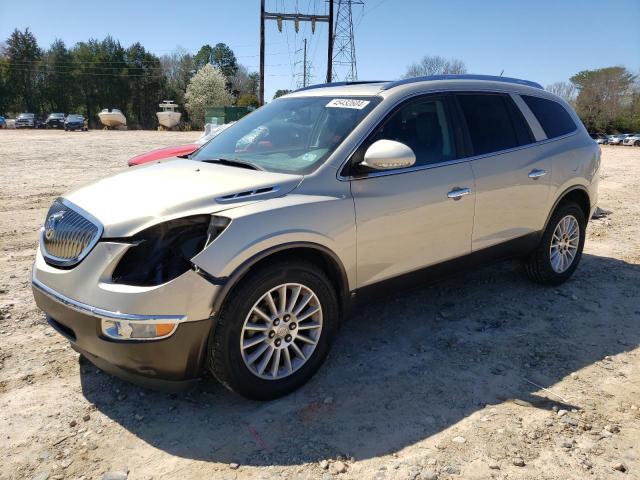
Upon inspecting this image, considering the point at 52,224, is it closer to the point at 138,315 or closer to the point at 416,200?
the point at 138,315

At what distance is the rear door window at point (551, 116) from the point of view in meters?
4.79

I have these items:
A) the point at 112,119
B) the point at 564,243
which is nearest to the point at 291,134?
the point at 564,243

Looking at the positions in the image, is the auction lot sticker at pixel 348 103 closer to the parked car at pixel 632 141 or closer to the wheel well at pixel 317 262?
the wheel well at pixel 317 262

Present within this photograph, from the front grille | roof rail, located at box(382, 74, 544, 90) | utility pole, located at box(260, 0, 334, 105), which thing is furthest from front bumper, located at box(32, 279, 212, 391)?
utility pole, located at box(260, 0, 334, 105)

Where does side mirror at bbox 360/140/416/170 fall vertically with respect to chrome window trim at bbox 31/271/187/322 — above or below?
above

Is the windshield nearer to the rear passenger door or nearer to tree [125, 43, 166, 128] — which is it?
the rear passenger door

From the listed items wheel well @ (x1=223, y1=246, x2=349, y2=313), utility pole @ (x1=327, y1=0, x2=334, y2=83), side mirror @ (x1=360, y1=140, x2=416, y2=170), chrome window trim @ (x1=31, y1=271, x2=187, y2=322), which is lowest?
chrome window trim @ (x1=31, y1=271, x2=187, y2=322)

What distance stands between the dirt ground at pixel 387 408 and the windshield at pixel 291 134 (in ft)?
4.89

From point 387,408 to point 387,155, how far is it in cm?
160

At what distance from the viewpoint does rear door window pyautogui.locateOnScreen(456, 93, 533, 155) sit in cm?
414

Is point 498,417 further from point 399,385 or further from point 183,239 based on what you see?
point 183,239

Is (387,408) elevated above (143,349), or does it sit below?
below

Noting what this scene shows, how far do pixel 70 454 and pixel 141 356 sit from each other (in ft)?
2.10

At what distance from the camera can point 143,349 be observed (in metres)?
2.67
